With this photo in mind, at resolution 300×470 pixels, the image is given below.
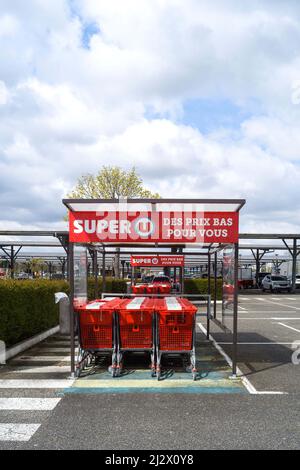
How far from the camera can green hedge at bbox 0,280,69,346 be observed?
29.9 feet

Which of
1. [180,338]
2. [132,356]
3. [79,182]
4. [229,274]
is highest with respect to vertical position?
[79,182]

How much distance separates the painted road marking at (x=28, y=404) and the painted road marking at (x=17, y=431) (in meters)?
0.63

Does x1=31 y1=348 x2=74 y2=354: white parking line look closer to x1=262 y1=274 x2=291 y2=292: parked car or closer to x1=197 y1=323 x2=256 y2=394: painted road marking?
x1=197 y1=323 x2=256 y2=394: painted road marking

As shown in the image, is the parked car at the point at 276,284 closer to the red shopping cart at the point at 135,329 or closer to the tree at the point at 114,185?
the tree at the point at 114,185

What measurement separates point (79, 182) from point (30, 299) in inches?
975

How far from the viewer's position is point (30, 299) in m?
10.7

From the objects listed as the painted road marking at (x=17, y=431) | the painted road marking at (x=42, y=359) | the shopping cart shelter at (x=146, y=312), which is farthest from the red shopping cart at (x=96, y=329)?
the painted road marking at (x=17, y=431)

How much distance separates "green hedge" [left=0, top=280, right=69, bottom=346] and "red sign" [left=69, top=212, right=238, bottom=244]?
2599mm

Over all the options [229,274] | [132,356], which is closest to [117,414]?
[132,356]

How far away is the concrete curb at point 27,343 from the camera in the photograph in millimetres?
9088

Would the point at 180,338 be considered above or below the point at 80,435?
above

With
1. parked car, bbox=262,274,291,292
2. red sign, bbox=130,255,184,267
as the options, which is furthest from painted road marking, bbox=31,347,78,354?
parked car, bbox=262,274,291,292

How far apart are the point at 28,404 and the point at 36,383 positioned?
1.11 m

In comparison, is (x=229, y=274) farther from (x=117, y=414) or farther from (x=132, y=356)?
(x=117, y=414)
